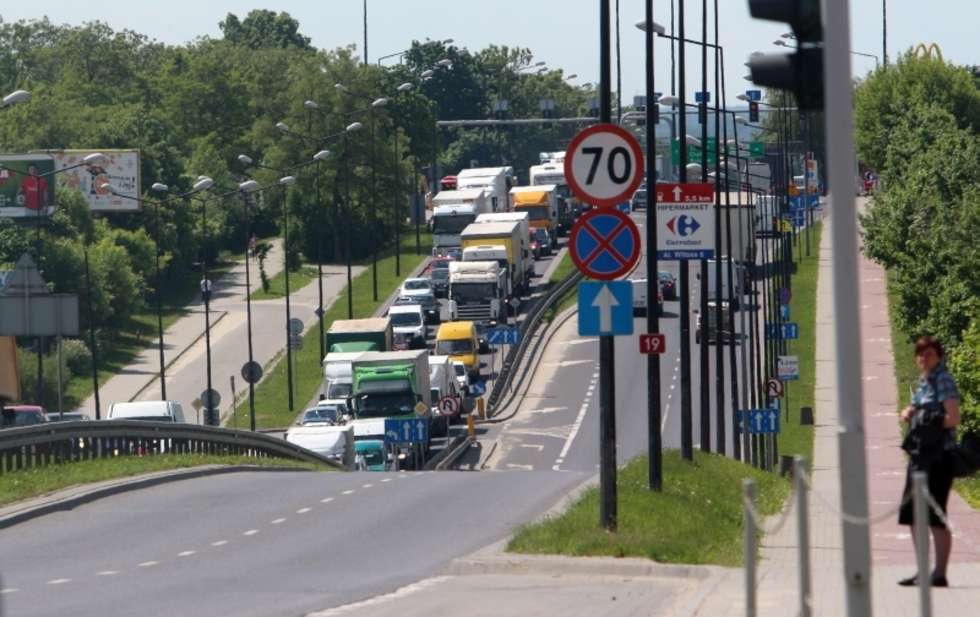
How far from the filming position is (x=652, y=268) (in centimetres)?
2491

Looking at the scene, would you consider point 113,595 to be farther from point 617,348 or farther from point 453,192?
point 453,192

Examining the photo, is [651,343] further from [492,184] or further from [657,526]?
[492,184]

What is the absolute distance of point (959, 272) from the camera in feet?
200

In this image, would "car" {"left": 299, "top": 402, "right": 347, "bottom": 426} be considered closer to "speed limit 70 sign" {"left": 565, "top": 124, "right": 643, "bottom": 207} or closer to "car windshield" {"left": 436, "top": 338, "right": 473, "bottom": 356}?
"car windshield" {"left": 436, "top": 338, "right": 473, "bottom": 356}

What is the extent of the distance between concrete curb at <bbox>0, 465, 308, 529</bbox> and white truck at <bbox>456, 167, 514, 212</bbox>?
251 feet

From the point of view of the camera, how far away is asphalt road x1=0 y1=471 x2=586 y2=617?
56.9ft

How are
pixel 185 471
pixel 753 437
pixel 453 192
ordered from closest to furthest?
pixel 185 471
pixel 753 437
pixel 453 192

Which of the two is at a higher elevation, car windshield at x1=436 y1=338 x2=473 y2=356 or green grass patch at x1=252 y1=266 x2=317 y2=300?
green grass patch at x1=252 y1=266 x2=317 y2=300

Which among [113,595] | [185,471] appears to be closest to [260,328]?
[185,471]

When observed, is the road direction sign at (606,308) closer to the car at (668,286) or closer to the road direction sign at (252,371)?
the road direction sign at (252,371)

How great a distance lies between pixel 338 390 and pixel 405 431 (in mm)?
12589

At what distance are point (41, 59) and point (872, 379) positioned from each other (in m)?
121

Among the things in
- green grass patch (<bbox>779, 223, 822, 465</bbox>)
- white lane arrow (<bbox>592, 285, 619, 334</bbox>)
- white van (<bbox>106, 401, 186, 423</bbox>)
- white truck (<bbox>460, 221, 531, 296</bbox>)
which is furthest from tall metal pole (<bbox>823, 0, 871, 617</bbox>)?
white truck (<bbox>460, 221, 531, 296</bbox>)

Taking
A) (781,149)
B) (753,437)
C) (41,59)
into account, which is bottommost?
(753,437)
